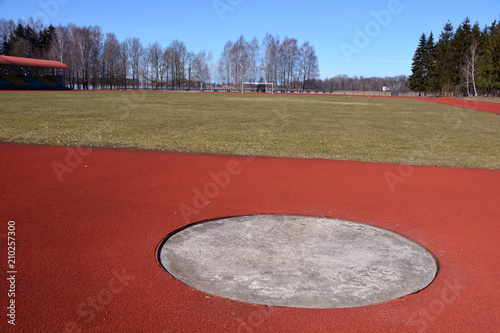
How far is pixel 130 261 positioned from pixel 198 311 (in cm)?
149

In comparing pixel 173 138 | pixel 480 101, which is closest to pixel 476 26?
pixel 480 101

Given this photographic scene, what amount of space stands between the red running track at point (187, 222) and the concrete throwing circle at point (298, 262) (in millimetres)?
172

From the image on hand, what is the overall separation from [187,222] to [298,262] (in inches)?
87.8

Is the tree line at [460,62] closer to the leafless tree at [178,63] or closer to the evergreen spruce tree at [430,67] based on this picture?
the evergreen spruce tree at [430,67]

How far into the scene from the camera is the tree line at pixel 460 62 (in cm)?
6253

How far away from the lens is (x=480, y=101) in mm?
58500

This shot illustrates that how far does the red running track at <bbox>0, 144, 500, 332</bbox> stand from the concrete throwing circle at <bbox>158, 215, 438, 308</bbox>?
0.17 meters

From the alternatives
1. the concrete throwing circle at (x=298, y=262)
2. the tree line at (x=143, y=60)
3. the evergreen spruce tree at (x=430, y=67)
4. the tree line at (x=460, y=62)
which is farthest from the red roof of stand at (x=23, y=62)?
the evergreen spruce tree at (x=430, y=67)

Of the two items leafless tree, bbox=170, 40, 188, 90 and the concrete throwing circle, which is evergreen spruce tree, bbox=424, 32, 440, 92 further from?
the concrete throwing circle

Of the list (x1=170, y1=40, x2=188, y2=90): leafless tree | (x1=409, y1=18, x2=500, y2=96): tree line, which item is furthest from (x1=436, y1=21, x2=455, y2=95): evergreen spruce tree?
(x1=170, y1=40, x2=188, y2=90): leafless tree

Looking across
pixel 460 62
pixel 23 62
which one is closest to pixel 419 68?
pixel 460 62

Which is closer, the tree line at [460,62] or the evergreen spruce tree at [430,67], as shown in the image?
the tree line at [460,62]

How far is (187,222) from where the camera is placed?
6.21 metres

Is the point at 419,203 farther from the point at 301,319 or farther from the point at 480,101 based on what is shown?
the point at 480,101
